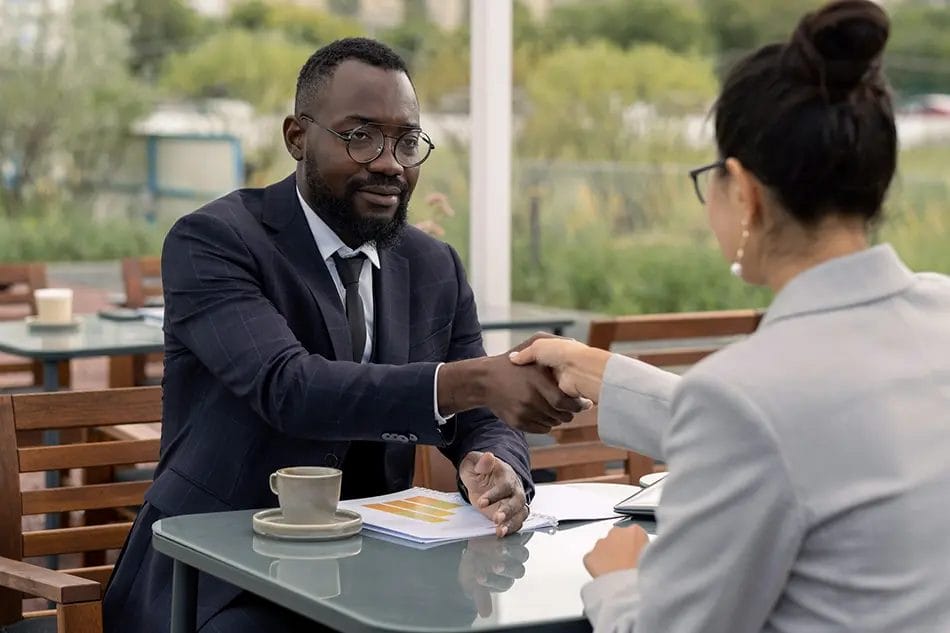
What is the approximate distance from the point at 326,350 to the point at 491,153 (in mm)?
3593

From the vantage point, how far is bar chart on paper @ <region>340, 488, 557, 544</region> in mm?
2232

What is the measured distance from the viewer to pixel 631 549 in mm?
1918

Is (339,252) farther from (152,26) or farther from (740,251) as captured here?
(152,26)

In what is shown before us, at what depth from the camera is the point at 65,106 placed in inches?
233

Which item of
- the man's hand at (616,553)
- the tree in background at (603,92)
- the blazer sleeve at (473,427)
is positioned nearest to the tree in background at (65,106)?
the tree in background at (603,92)

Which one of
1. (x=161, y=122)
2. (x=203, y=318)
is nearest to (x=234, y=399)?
(x=203, y=318)

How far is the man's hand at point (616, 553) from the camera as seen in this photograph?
190 cm

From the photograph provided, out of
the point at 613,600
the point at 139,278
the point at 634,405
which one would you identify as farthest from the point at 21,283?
the point at 613,600

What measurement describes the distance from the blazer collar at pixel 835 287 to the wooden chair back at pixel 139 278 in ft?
14.6

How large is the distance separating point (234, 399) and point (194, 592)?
0.41 m

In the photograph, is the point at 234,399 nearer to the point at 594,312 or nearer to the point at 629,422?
the point at 629,422

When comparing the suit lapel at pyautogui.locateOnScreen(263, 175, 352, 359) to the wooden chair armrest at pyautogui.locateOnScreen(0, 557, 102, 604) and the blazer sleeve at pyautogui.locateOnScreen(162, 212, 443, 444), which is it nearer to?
the blazer sleeve at pyautogui.locateOnScreen(162, 212, 443, 444)

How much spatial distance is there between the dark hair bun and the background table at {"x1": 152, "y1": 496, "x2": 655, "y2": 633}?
71cm

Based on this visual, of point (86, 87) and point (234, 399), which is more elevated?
point (86, 87)
